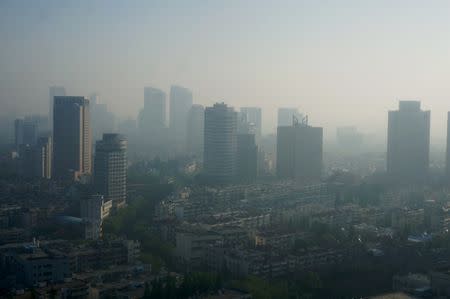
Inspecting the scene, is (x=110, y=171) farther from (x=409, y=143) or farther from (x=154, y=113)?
(x=154, y=113)

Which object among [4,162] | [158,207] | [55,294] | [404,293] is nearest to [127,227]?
[158,207]

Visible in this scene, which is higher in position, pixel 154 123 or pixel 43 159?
pixel 154 123

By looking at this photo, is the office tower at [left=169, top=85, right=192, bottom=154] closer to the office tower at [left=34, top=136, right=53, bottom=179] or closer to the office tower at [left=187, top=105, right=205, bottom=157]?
the office tower at [left=187, top=105, right=205, bottom=157]

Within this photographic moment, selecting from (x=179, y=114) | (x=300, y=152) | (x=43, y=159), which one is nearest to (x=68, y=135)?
(x=43, y=159)

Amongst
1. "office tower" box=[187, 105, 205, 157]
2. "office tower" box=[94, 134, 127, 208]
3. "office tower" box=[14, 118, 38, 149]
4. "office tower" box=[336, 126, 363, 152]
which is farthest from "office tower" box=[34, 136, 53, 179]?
"office tower" box=[336, 126, 363, 152]

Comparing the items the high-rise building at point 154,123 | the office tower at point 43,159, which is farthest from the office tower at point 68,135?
the high-rise building at point 154,123

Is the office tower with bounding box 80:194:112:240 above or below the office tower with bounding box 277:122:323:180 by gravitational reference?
below

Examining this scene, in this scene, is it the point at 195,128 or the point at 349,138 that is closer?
the point at 195,128
